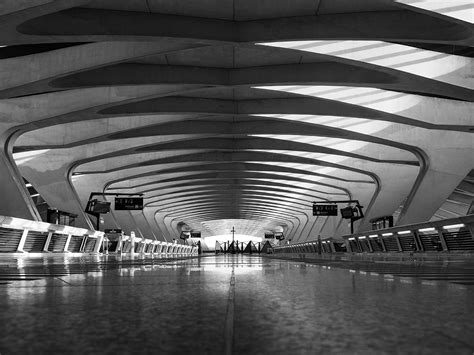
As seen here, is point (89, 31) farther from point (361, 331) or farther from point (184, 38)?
point (361, 331)

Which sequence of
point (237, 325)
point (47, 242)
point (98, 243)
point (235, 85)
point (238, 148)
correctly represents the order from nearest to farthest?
point (237, 325)
point (235, 85)
point (47, 242)
point (238, 148)
point (98, 243)

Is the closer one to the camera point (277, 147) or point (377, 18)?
point (377, 18)

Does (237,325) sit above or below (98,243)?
below

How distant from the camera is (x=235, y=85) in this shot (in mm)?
23312

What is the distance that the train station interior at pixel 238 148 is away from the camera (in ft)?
5.68

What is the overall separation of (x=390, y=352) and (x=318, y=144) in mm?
35722

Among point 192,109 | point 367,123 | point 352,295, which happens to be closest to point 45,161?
point 192,109

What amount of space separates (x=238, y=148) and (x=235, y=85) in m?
16.4

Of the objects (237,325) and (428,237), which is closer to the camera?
(237,325)

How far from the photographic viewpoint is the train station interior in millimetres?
1732

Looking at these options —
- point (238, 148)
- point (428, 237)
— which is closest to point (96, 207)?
point (238, 148)

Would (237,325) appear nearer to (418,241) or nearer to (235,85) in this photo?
(235,85)

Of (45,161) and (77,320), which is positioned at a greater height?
(45,161)

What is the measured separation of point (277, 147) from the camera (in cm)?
3853
